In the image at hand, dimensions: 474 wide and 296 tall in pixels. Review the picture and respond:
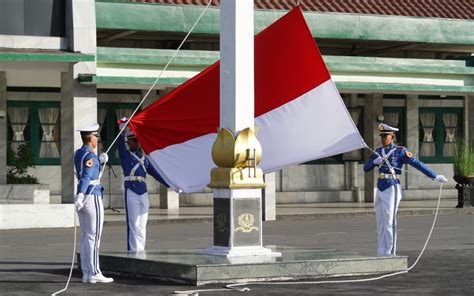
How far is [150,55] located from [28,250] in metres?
8.74

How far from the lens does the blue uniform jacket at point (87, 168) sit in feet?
54.5

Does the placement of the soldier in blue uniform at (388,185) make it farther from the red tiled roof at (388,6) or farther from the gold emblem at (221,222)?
the red tiled roof at (388,6)

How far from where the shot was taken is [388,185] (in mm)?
18922

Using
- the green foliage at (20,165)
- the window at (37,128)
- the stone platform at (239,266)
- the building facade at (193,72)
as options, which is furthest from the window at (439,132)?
the stone platform at (239,266)

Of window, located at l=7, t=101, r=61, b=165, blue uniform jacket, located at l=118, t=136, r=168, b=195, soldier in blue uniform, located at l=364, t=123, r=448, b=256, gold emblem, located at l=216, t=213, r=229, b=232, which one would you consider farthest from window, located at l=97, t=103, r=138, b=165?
gold emblem, located at l=216, t=213, r=229, b=232

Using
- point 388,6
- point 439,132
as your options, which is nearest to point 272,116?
point 388,6

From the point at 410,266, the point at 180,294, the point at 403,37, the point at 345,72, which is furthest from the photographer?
the point at 403,37

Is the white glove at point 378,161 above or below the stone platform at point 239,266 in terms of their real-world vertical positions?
above

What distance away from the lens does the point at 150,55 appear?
30.3 metres

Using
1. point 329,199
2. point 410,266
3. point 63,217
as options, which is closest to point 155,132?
point 410,266

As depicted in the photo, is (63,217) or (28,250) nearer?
(28,250)

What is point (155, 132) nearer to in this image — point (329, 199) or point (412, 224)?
point (412, 224)

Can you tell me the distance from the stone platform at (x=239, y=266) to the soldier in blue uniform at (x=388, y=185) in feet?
3.36

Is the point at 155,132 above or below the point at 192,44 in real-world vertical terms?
below
